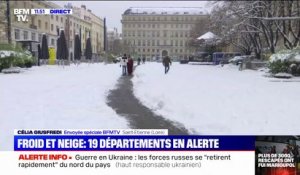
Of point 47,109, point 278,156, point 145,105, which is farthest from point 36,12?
point 278,156

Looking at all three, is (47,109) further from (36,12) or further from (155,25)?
(155,25)

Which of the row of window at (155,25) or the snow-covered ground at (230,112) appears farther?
the row of window at (155,25)

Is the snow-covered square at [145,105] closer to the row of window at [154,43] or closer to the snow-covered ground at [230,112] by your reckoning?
the snow-covered ground at [230,112]

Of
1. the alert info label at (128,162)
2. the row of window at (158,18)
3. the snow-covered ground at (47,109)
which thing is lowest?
the alert info label at (128,162)

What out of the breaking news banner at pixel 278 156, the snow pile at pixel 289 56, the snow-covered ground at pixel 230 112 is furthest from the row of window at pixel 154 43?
the snow pile at pixel 289 56

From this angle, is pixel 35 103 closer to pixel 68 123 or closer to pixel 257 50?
pixel 68 123

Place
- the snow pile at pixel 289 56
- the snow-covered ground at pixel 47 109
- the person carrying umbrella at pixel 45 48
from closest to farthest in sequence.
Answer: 1. the snow-covered ground at pixel 47 109
2. the person carrying umbrella at pixel 45 48
3. the snow pile at pixel 289 56

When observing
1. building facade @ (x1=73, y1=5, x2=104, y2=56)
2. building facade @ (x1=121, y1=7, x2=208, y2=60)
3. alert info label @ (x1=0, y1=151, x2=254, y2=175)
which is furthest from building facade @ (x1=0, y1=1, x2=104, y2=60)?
alert info label @ (x1=0, y1=151, x2=254, y2=175)

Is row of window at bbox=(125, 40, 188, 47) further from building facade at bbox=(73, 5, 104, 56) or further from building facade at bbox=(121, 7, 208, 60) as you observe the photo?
building facade at bbox=(73, 5, 104, 56)
